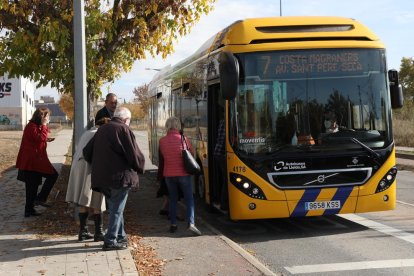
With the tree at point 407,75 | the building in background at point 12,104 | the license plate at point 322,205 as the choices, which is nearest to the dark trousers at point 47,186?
the license plate at point 322,205

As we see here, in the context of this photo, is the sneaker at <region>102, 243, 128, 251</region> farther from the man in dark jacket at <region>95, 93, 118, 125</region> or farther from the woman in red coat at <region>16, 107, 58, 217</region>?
the woman in red coat at <region>16, 107, 58, 217</region>

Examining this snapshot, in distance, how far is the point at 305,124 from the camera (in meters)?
7.90

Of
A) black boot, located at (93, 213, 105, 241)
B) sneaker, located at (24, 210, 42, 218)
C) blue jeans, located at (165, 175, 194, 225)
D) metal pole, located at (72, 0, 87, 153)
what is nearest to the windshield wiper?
blue jeans, located at (165, 175, 194, 225)

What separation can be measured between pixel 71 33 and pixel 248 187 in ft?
15.3

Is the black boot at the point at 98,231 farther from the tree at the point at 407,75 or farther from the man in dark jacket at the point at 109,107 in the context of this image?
the tree at the point at 407,75

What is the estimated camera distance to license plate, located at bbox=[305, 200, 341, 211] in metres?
7.90

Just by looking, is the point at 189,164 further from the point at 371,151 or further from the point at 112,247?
the point at 371,151

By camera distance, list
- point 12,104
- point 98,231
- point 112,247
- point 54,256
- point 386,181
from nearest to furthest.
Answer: point 54,256
point 112,247
point 98,231
point 386,181
point 12,104

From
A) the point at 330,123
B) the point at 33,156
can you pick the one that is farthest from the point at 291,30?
the point at 33,156

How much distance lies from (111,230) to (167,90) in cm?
724

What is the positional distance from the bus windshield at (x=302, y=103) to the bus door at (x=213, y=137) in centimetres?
99

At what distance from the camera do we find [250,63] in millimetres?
7906

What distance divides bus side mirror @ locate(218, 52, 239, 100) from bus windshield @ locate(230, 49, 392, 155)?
0.37 metres

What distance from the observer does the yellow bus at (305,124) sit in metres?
7.84
